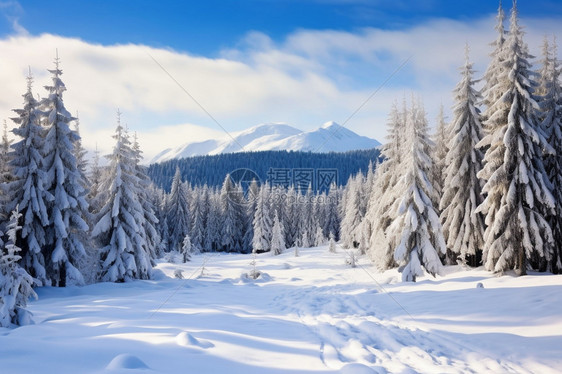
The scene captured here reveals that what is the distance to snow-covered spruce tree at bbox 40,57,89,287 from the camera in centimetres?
1911

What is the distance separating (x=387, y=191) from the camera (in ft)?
85.4

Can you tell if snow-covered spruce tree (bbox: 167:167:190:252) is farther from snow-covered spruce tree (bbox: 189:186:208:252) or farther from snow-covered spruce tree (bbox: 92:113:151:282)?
snow-covered spruce tree (bbox: 92:113:151:282)

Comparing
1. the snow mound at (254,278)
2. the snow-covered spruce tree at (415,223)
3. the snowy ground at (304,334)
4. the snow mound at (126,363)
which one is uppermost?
the snow-covered spruce tree at (415,223)

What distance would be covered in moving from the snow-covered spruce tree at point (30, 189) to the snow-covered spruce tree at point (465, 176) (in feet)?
84.8

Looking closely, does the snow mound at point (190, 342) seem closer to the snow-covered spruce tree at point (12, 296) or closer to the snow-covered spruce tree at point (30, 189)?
the snow-covered spruce tree at point (12, 296)

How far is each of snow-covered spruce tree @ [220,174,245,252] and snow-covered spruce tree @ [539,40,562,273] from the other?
173ft

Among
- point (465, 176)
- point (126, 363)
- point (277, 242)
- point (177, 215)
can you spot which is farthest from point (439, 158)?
point (177, 215)

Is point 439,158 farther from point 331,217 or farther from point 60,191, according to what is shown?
point 331,217

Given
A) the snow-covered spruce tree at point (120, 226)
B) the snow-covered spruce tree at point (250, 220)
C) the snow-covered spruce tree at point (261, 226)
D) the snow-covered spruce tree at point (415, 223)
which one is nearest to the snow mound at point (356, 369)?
the snow-covered spruce tree at point (415, 223)

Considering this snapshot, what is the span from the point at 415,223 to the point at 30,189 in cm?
2262

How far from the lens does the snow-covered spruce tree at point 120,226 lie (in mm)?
21797

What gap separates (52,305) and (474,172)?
83.8 feet

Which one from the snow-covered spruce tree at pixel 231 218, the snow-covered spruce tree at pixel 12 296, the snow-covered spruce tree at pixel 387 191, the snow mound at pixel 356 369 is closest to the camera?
the snow mound at pixel 356 369

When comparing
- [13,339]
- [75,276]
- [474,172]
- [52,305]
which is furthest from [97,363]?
[474,172]
